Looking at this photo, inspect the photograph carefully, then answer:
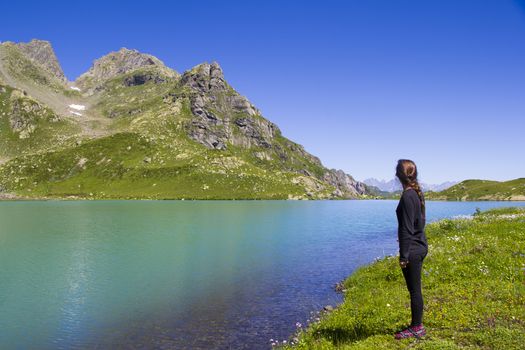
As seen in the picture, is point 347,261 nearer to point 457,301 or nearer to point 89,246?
point 457,301

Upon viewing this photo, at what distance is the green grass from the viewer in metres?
12.7

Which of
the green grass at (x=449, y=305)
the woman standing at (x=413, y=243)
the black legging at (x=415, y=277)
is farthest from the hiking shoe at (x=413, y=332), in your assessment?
the black legging at (x=415, y=277)

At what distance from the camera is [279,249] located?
4984 centimetres

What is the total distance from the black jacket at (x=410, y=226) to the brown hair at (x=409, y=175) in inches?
8.7

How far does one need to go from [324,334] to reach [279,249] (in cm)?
3365

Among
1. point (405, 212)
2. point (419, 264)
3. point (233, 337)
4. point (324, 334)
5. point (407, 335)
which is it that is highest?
point (405, 212)

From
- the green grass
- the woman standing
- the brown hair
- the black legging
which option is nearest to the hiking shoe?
the woman standing

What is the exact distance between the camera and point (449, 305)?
16125mm

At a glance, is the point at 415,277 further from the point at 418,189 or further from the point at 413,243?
the point at 418,189

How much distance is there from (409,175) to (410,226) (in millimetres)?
1874

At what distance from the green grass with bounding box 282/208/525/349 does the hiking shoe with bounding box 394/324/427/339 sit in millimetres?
244

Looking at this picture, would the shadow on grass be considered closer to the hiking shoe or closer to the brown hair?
the hiking shoe

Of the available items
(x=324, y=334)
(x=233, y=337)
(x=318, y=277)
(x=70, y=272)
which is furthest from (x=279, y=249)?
(x=324, y=334)

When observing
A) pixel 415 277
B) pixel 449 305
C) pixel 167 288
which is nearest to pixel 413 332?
pixel 415 277
